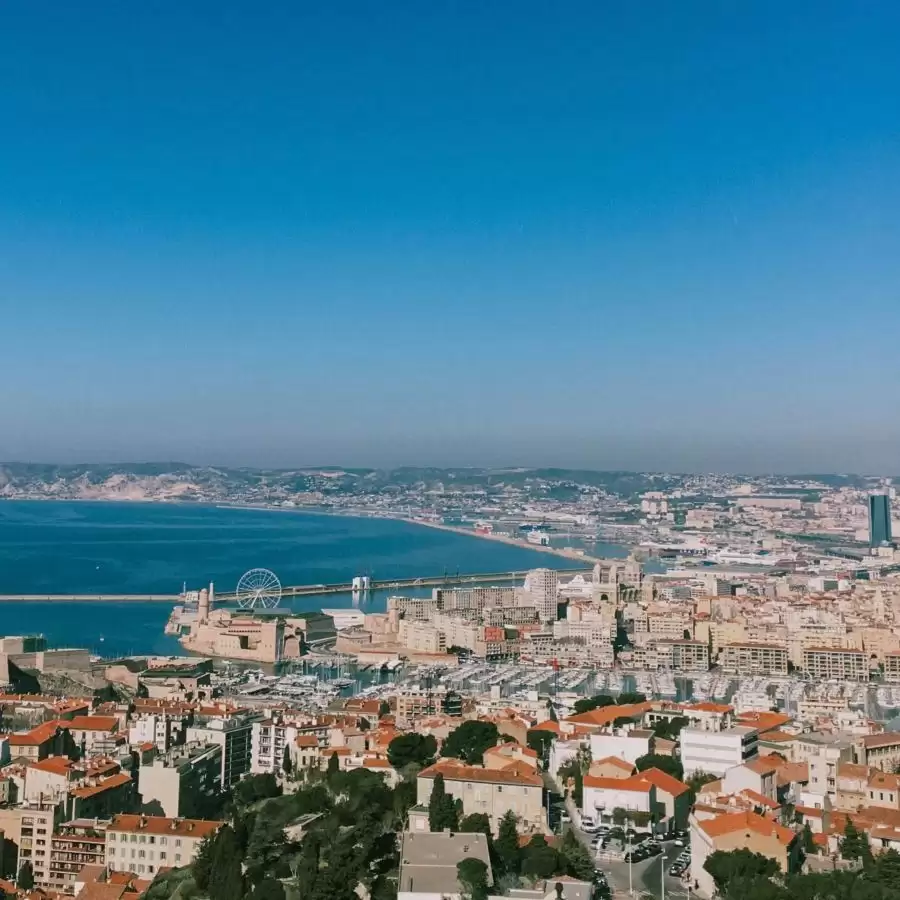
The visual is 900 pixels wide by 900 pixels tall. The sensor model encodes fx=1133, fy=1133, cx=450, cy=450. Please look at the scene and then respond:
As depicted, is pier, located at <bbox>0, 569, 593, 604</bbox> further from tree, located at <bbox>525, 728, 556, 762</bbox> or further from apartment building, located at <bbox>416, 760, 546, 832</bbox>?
apartment building, located at <bbox>416, 760, 546, 832</bbox>

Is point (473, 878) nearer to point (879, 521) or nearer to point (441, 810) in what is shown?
point (441, 810)

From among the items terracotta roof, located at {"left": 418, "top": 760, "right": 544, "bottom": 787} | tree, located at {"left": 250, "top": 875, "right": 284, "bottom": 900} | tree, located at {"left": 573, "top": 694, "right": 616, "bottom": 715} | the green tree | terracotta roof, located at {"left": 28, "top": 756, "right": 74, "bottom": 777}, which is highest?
terracotta roof, located at {"left": 418, "top": 760, "right": 544, "bottom": 787}

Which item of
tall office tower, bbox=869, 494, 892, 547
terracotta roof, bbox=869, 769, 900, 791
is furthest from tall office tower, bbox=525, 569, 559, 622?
tall office tower, bbox=869, 494, 892, 547

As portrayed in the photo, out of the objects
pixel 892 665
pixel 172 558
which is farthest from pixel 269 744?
pixel 172 558

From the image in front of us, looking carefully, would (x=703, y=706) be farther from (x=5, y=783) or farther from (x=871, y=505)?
(x=871, y=505)

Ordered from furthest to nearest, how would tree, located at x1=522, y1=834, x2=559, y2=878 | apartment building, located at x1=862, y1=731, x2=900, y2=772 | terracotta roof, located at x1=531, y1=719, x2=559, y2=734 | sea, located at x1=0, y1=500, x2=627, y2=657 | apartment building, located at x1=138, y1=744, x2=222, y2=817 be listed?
sea, located at x1=0, y1=500, x2=627, y2=657 → terracotta roof, located at x1=531, y1=719, x2=559, y2=734 → apartment building, located at x1=862, y1=731, x2=900, y2=772 → apartment building, located at x1=138, y1=744, x2=222, y2=817 → tree, located at x1=522, y1=834, x2=559, y2=878

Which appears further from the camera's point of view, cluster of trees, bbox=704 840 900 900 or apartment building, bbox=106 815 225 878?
apartment building, bbox=106 815 225 878

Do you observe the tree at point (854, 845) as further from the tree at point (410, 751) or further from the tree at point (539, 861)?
the tree at point (410, 751)

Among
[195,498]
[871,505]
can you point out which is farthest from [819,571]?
[195,498]
